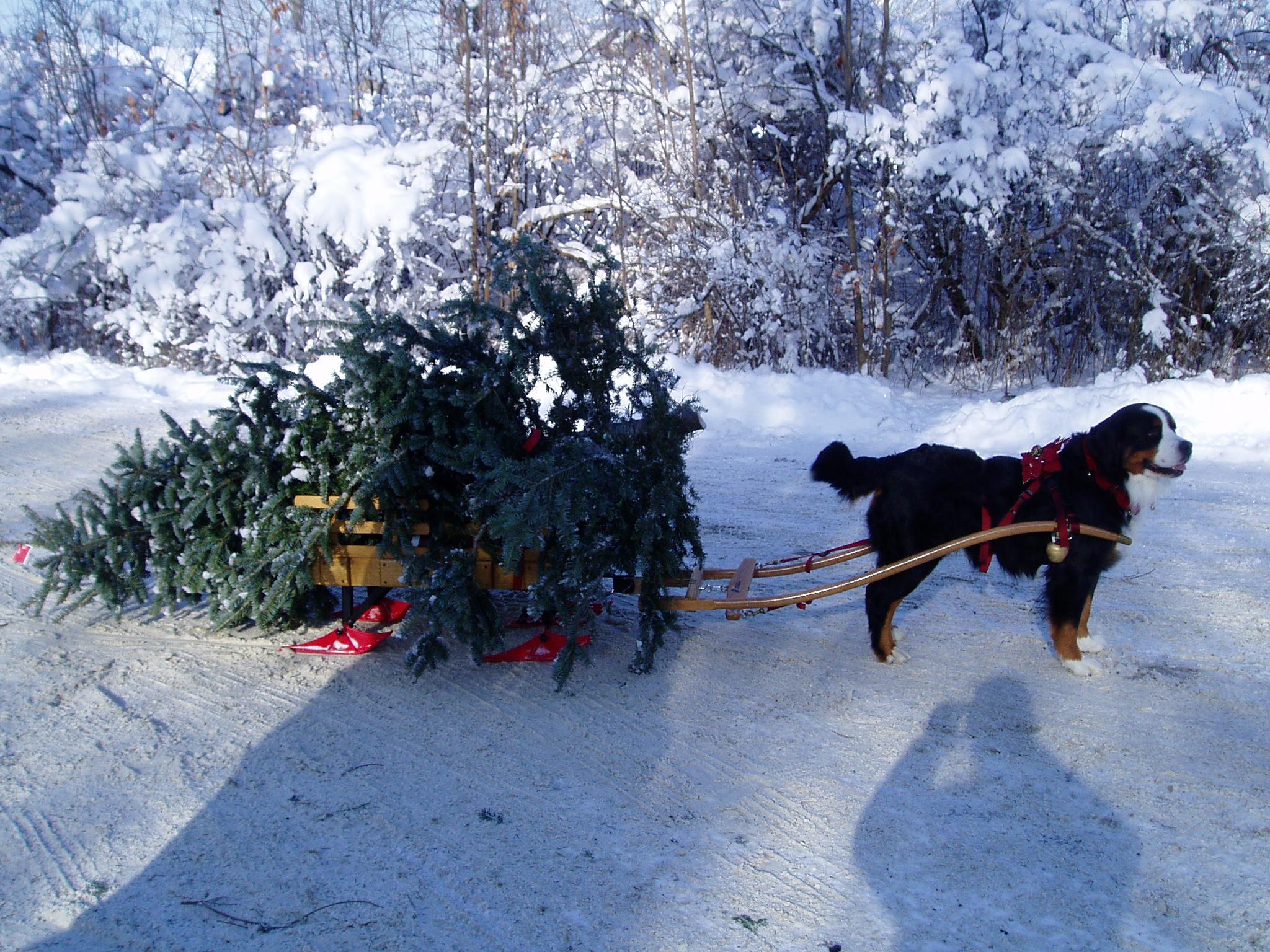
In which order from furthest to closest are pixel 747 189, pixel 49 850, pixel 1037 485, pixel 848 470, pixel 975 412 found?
pixel 747 189 → pixel 975 412 → pixel 848 470 → pixel 1037 485 → pixel 49 850

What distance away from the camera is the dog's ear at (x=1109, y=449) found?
3887mm

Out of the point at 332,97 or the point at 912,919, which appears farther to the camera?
the point at 332,97

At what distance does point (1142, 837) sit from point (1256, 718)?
3.85 ft

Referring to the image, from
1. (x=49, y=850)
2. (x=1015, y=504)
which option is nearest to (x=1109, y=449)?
(x=1015, y=504)

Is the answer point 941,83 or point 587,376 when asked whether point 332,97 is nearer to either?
point 941,83

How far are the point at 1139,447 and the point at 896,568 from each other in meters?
1.12

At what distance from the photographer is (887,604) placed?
4.23m

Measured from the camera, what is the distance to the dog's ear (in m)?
3.89

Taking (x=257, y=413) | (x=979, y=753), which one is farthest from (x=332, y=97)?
(x=979, y=753)

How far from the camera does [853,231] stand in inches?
493

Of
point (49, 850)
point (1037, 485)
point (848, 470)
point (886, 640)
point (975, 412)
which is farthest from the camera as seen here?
point (975, 412)

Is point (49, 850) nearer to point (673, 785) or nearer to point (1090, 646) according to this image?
point (673, 785)

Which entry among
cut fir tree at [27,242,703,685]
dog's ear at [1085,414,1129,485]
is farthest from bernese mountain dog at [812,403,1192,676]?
cut fir tree at [27,242,703,685]

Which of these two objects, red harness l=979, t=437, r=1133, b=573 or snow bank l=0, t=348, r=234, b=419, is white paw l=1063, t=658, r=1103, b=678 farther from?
snow bank l=0, t=348, r=234, b=419
